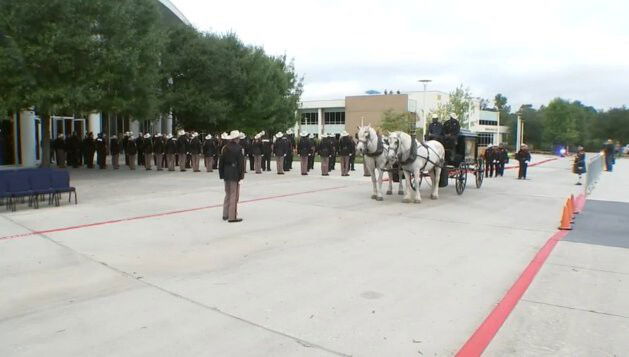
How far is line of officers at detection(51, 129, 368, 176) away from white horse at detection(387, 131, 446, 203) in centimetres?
835

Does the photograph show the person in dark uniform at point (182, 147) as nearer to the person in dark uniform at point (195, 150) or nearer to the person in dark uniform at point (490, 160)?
the person in dark uniform at point (195, 150)

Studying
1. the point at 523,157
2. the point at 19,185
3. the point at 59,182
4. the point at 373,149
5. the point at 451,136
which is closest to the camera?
the point at 19,185

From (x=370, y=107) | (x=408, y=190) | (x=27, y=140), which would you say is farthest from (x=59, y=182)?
(x=370, y=107)

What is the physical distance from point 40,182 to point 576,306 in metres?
11.7

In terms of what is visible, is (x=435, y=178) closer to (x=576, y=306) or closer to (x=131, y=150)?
(x=576, y=306)

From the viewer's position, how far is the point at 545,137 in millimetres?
92312

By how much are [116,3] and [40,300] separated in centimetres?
1680

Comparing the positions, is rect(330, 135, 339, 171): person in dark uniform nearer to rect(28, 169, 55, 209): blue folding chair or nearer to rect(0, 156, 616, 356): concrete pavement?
rect(0, 156, 616, 356): concrete pavement

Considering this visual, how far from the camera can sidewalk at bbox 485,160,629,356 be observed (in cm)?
446

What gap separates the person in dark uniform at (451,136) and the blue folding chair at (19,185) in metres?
11.4

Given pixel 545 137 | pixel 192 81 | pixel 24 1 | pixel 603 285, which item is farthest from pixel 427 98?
pixel 603 285

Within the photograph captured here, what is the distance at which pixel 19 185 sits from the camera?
11.8m

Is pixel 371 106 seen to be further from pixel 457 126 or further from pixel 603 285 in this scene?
pixel 603 285

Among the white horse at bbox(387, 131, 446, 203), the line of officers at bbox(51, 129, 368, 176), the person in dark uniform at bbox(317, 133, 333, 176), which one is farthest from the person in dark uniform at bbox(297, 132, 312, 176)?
the white horse at bbox(387, 131, 446, 203)
